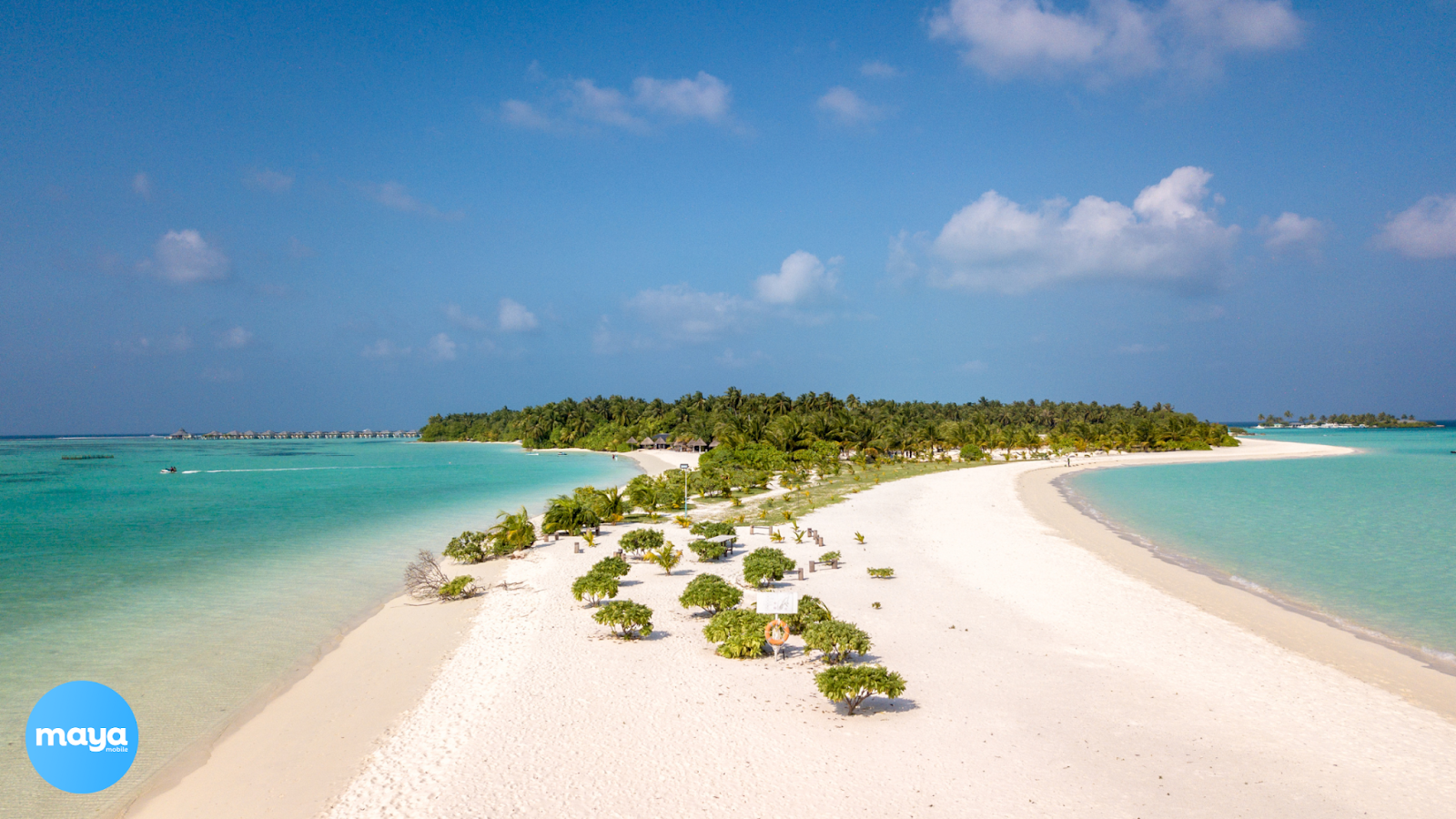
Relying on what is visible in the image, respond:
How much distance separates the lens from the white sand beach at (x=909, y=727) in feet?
25.5

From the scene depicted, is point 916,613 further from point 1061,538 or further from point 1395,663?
point 1061,538

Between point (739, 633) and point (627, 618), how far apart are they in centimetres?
257

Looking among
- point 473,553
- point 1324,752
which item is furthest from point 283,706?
point 1324,752

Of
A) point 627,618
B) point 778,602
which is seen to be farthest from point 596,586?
point 778,602

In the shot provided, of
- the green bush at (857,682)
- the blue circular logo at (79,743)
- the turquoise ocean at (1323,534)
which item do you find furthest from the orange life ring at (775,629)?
the turquoise ocean at (1323,534)

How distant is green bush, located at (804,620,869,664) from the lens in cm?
1102

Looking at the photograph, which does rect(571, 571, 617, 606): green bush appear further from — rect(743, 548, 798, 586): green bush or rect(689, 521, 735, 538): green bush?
rect(689, 521, 735, 538): green bush

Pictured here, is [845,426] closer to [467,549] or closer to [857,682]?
[467,549]

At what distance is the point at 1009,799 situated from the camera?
7645 mm

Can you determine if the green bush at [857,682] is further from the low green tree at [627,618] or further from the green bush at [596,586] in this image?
the green bush at [596,586]

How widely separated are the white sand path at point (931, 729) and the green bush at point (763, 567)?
1977mm

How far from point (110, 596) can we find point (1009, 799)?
2400 centimetres

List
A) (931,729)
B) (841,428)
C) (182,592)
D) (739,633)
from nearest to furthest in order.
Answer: (931,729) < (739,633) < (182,592) < (841,428)

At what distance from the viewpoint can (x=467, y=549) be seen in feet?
73.8
